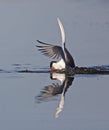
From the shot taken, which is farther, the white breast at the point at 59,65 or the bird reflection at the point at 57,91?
the white breast at the point at 59,65

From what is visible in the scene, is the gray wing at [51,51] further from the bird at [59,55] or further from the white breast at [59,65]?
the white breast at [59,65]

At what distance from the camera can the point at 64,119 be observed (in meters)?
12.2

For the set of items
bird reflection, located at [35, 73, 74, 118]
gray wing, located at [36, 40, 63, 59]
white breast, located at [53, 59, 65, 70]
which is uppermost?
gray wing, located at [36, 40, 63, 59]

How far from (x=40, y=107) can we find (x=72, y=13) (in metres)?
13.1

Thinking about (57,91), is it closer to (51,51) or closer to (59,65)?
(59,65)

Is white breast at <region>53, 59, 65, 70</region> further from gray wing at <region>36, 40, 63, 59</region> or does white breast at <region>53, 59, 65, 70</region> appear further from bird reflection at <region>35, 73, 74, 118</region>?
bird reflection at <region>35, 73, 74, 118</region>

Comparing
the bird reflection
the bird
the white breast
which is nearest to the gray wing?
the bird

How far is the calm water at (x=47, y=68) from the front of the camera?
40.4 ft

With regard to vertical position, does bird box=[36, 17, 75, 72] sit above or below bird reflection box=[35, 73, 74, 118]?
above

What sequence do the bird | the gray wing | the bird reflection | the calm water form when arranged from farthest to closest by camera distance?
the gray wing → the bird → the bird reflection → the calm water

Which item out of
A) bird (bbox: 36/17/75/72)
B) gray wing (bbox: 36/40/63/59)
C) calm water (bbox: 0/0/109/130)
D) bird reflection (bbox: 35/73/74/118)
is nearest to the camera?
calm water (bbox: 0/0/109/130)

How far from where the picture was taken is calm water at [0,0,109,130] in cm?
1230

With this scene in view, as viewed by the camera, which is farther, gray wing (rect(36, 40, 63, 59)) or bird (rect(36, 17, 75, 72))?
gray wing (rect(36, 40, 63, 59))

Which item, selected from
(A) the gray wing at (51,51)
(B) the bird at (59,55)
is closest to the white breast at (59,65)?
(B) the bird at (59,55)
